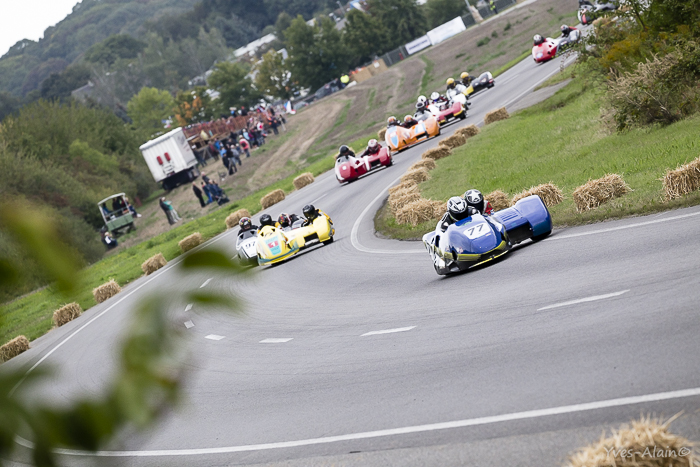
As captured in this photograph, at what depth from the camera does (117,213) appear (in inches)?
1933

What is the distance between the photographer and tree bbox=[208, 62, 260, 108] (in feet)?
340

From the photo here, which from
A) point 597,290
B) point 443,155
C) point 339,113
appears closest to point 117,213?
point 339,113

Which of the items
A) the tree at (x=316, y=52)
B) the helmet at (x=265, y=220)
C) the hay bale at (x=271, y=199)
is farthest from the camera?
the tree at (x=316, y=52)

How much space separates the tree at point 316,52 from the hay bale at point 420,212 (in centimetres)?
7935

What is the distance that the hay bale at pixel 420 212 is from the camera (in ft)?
60.8

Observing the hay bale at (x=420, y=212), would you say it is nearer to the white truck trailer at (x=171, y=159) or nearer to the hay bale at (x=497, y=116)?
the hay bale at (x=497, y=116)

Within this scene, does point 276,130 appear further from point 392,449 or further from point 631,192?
point 392,449

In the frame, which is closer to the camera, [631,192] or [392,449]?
[392,449]

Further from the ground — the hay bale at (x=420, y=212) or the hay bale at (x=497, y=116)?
the hay bale at (x=497, y=116)

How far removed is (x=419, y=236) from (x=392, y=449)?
36.7 feet

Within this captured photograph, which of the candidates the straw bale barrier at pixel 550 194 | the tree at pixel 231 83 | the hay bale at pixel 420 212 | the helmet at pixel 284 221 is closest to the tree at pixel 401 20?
the tree at pixel 231 83

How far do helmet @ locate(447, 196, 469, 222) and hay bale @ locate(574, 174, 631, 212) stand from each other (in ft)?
9.23

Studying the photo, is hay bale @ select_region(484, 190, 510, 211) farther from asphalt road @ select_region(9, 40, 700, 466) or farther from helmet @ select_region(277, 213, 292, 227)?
helmet @ select_region(277, 213, 292, 227)

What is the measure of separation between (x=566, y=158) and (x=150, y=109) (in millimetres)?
108948
